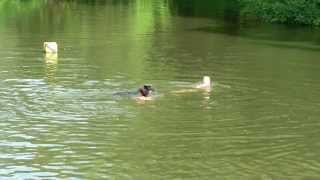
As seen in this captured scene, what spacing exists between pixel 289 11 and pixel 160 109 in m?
31.2

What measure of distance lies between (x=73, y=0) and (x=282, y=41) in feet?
142

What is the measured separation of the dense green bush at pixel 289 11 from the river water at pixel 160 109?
29.4 ft

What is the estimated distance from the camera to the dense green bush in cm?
4644

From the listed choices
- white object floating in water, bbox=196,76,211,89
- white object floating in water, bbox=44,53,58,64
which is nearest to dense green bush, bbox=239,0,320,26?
white object floating in water, bbox=44,53,58,64

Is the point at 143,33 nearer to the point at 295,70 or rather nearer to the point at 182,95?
the point at 295,70

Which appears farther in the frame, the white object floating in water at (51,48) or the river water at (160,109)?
the white object floating in water at (51,48)

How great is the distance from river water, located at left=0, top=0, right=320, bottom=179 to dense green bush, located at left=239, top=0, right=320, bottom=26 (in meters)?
8.96

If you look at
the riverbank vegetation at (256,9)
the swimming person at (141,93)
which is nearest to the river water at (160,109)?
the swimming person at (141,93)

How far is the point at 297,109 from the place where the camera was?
1934cm

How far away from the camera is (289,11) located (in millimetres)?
48531

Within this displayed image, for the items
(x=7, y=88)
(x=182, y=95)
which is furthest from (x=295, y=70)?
(x=7, y=88)

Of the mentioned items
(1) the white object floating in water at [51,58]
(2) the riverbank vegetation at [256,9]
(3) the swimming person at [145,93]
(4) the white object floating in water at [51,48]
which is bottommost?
(2) the riverbank vegetation at [256,9]

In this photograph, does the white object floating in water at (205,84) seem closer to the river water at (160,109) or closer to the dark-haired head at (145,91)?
the river water at (160,109)

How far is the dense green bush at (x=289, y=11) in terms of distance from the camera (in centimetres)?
4644
